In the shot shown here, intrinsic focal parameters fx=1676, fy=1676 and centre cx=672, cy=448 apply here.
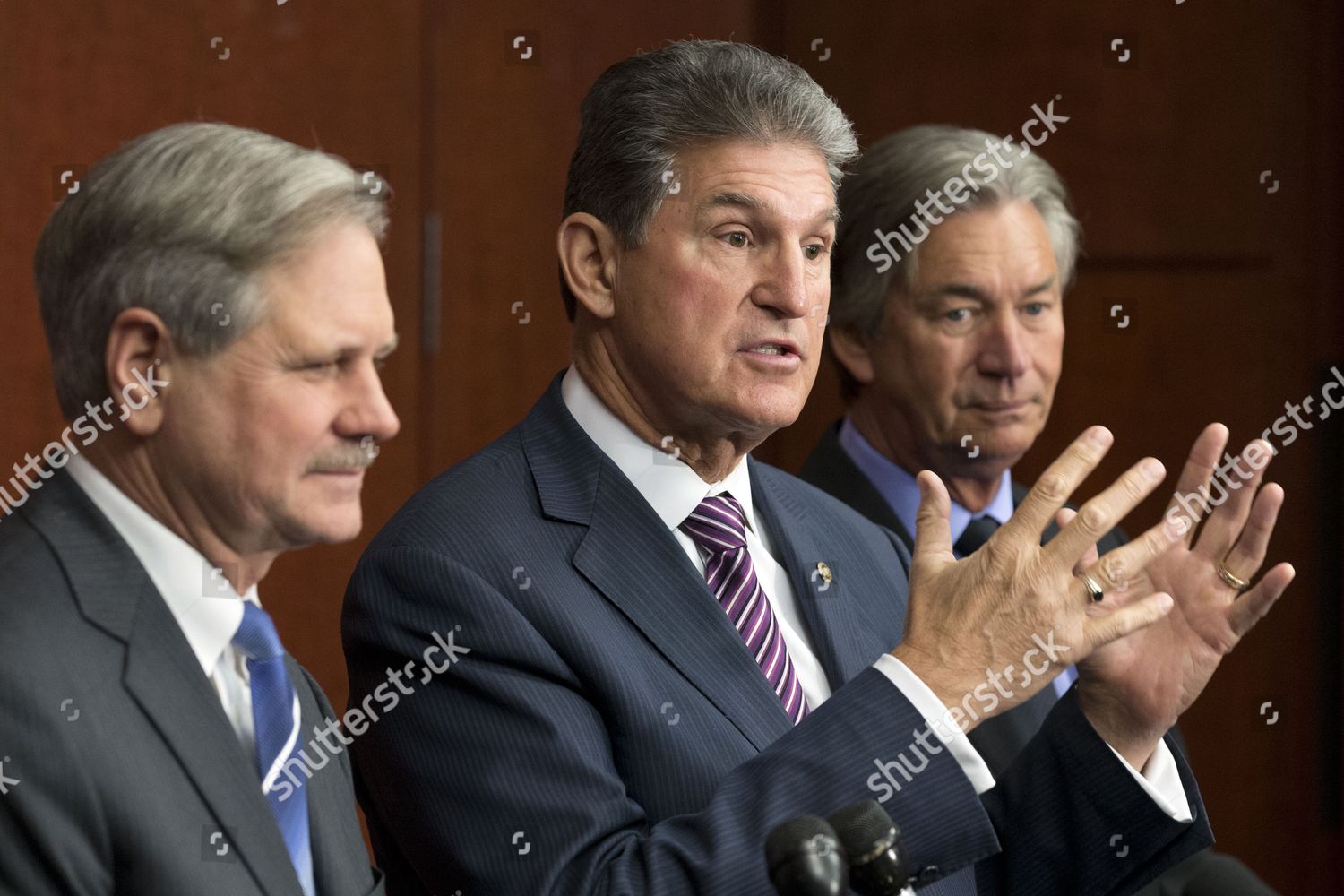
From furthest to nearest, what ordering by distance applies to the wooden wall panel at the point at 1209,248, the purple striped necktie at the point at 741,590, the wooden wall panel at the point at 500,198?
1. the wooden wall panel at the point at 1209,248
2. the wooden wall panel at the point at 500,198
3. the purple striped necktie at the point at 741,590

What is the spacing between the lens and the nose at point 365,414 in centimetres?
136

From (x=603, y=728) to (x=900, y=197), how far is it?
144 cm

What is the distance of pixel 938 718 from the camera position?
1.65 metres

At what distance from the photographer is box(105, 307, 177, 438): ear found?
1301 mm

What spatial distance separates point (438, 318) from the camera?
10.9 ft

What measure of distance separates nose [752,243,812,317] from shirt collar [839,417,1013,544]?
87 centimetres

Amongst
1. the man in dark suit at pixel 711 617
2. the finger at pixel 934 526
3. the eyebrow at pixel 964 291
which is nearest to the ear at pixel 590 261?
the man in dark suit at pixel 711 617

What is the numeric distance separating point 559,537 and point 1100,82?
Result: 268 centimetres

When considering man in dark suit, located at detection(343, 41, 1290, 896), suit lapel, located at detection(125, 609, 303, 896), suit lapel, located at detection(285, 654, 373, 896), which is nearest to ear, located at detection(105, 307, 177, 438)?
suit lapel, located at detection(125, 609, 303, 896)

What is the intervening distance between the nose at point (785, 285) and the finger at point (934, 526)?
27cm

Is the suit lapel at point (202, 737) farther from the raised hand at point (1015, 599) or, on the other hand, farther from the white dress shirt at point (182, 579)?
the raised hand at point (1015, 599)

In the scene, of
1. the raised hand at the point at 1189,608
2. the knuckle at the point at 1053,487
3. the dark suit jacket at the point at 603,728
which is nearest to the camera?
the dark suit jacket at the point at 603,728

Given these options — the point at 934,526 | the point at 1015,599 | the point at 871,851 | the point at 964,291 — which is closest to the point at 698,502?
the point at 934,526

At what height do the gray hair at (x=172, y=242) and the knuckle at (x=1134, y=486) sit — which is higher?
the gray hair at (x=172, y=242)
